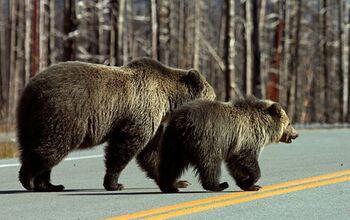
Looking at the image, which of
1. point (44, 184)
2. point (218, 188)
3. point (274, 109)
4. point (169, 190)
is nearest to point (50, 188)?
point (44, 184)

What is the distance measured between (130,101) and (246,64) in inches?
772

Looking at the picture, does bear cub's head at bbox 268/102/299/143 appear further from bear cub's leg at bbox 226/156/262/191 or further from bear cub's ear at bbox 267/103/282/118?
bear cub's leg at bbox 226/156/262/191

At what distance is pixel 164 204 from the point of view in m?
7.66

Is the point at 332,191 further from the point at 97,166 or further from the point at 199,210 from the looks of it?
the point at 97,166

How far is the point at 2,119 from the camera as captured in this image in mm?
21078

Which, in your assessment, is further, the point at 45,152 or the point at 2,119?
the point at 2,119

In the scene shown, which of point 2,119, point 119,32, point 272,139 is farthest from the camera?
point 119,32

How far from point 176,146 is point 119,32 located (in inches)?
885

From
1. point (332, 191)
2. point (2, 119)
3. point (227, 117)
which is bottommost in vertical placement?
point (2, 119)

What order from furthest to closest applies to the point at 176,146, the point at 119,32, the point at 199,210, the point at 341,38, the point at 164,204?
1. the point at 341,38
2. the point at 119,32
3. the point at 176,146
4. the point at 164,204
5. the point at 199,210

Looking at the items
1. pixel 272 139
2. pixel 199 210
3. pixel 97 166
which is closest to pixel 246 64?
pixel 97 166

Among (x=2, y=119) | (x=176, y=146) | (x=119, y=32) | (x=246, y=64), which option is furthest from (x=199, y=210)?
(x=119, y=32)

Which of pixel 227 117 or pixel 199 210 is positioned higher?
pixel 227 117

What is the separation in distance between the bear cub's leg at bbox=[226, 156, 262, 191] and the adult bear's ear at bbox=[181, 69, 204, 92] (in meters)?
1.12
